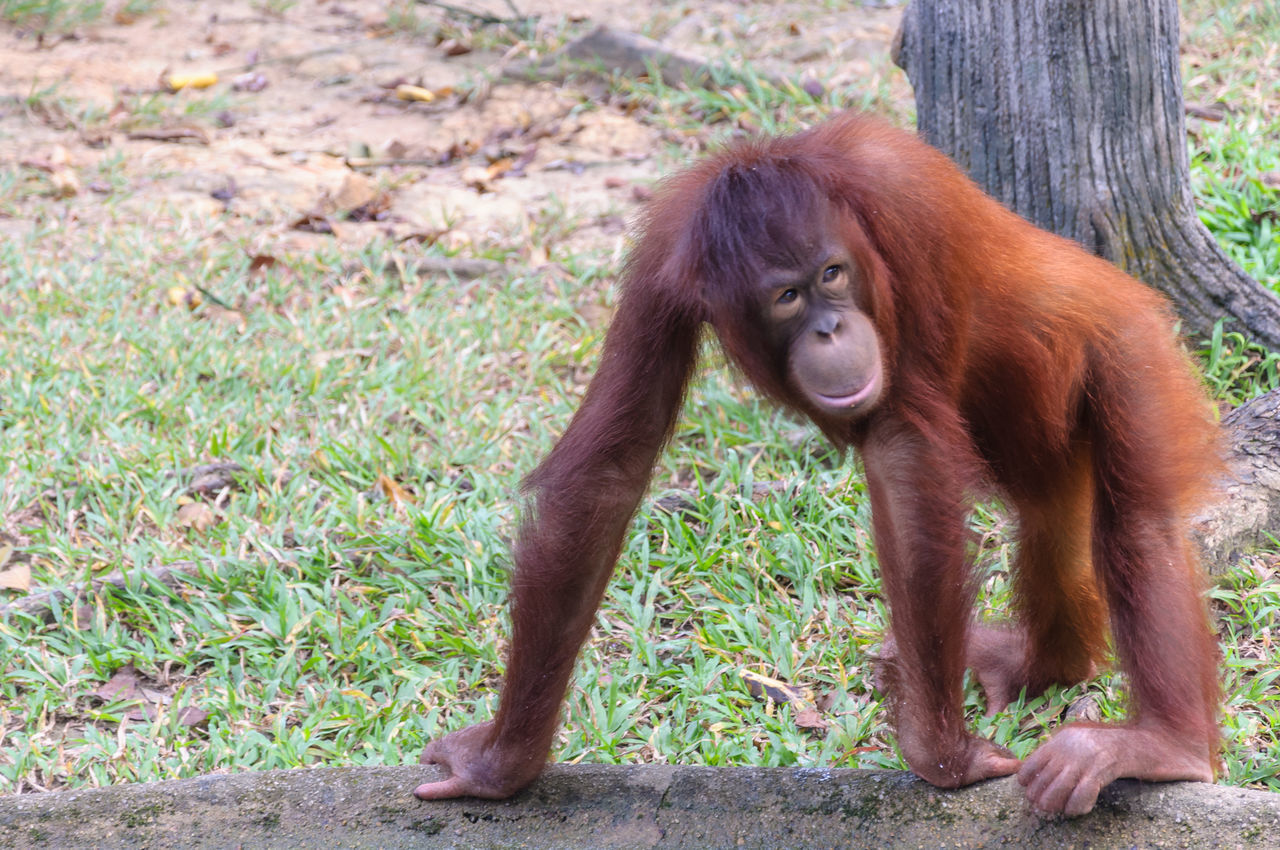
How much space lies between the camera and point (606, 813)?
7.54ft

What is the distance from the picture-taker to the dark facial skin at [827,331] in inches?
83.4

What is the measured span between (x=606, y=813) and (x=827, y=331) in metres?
0.94

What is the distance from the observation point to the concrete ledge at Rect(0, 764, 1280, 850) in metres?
2.13

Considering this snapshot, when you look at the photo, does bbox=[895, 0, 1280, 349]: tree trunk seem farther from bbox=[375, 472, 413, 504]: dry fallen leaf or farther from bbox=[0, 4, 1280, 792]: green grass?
bbox=[375, 472, 413, 504]: dry fallen leaf

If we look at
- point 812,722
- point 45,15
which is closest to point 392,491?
point 812,722

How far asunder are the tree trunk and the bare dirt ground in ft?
6.40

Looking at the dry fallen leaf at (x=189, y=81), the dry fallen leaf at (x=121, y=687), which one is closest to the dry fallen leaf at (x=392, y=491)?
the dry fallen leaf at (x=121, y=687)

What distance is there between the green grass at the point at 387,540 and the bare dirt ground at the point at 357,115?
693 millimetres

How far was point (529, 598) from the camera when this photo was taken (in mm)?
2469

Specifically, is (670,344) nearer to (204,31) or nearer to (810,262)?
(810,262)

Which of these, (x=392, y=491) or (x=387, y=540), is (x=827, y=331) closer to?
(x=387, y=540)

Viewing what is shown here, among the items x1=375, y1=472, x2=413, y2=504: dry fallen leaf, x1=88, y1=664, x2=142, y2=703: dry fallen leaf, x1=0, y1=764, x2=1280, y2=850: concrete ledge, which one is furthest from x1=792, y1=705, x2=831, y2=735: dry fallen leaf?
x1=88, y1=664, x2=142, y2=703: dry fallen leaf

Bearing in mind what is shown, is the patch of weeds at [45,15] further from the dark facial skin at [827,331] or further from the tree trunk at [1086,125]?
the dark facial skin at [827,331]

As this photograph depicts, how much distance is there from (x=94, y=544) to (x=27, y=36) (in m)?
5.15
